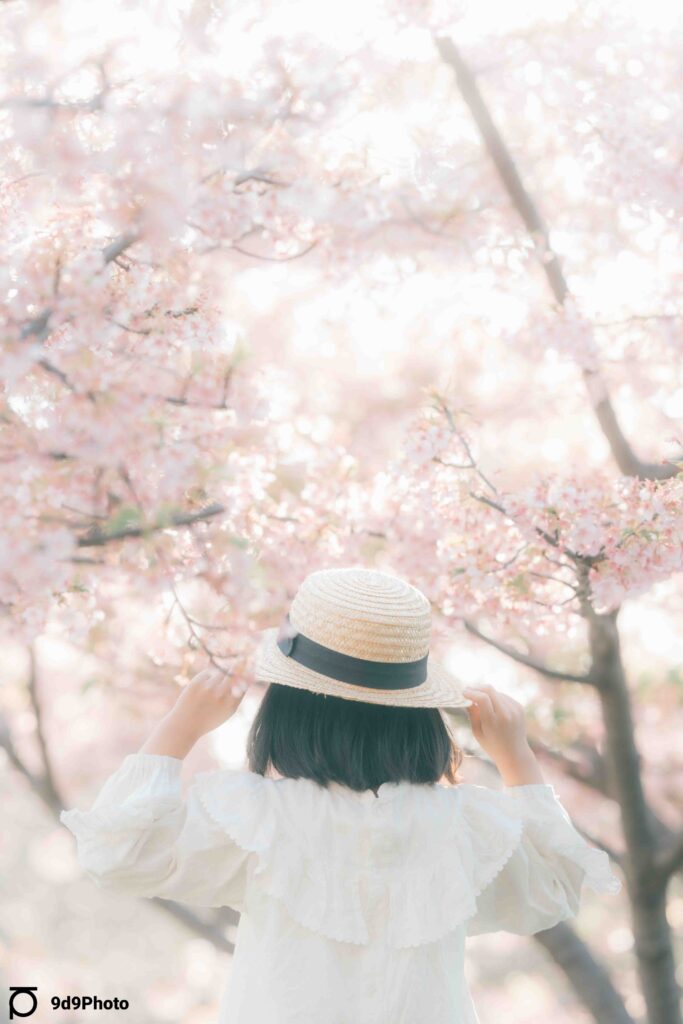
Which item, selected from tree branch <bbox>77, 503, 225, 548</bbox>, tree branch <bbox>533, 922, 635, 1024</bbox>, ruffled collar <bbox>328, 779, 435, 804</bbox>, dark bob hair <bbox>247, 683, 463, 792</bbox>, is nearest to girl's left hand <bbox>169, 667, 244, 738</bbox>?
dark bob hair <bbox>247, 683, 463, 792</bbox>

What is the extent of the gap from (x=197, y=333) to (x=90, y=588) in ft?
1.99

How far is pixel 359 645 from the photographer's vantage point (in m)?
1.64

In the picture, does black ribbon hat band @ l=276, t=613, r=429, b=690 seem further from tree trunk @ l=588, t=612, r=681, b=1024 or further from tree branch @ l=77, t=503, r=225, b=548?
tree trunk @ l=588, t=612, r=681, b=1024

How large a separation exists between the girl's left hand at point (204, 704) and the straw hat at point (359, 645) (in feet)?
0.27

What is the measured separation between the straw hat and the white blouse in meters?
0.16

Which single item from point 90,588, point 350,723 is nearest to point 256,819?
point 350,723

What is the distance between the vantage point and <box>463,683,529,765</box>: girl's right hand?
181 centimetres

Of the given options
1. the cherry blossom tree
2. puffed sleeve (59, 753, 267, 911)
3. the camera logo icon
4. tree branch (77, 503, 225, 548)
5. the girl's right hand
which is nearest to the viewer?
puffed sleeve (59, 753, 267, 911)

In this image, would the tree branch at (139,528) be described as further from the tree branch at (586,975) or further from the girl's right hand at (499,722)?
the tree branch at (586,975)

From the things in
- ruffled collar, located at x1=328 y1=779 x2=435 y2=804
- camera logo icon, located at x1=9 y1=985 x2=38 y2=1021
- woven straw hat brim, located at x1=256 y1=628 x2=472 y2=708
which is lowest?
camera logo icon, located at x1=9 y1=985 x2=38 y2=1021

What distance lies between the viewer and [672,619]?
4734mm

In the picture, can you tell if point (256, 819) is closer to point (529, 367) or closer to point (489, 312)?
point (489, 312)

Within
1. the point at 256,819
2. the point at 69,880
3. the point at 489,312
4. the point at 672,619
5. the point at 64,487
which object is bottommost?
the point at 69,880

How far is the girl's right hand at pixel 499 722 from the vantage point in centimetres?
181
